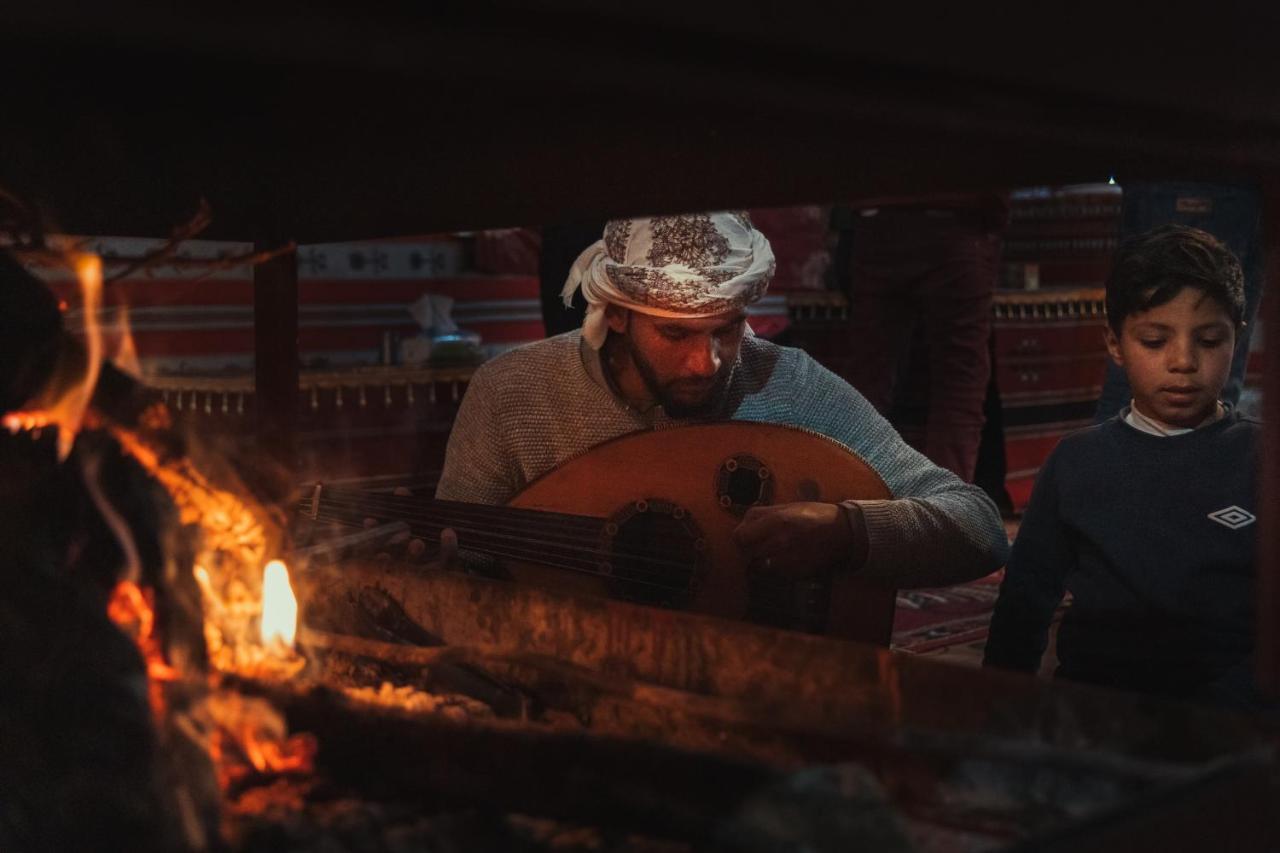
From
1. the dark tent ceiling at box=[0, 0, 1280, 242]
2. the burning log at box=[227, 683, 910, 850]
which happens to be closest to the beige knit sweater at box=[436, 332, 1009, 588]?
the dark tent ceiling at box=[0, 0, 1280, 242]

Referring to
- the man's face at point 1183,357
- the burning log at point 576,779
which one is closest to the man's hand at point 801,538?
the man's face at point 1183,357

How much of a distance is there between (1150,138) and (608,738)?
67 centimetres

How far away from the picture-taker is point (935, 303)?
193 inches

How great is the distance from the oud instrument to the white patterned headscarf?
21 centimetres

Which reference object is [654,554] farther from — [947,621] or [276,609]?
[947,621]

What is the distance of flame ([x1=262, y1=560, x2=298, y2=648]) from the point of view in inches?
64.7

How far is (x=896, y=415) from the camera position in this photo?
5754 millimetres

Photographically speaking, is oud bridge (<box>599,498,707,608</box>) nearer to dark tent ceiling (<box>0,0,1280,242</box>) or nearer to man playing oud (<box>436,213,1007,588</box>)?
man playing oud (<box>436,213,1007,588</box>)

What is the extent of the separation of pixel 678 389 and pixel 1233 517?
91 centimetres

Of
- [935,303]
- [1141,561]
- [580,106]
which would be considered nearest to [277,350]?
[580,106]

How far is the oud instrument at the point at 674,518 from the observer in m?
2.29

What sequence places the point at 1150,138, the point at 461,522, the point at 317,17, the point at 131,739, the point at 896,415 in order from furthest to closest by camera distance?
the point at 896,415 → the point at 461,522 → the point at 131,739 → the point at 1150,138 → the point at 317,17

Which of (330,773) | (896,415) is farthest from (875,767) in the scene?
(896,415)

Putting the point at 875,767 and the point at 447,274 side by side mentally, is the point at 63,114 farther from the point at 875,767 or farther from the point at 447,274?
the point at 447,274
